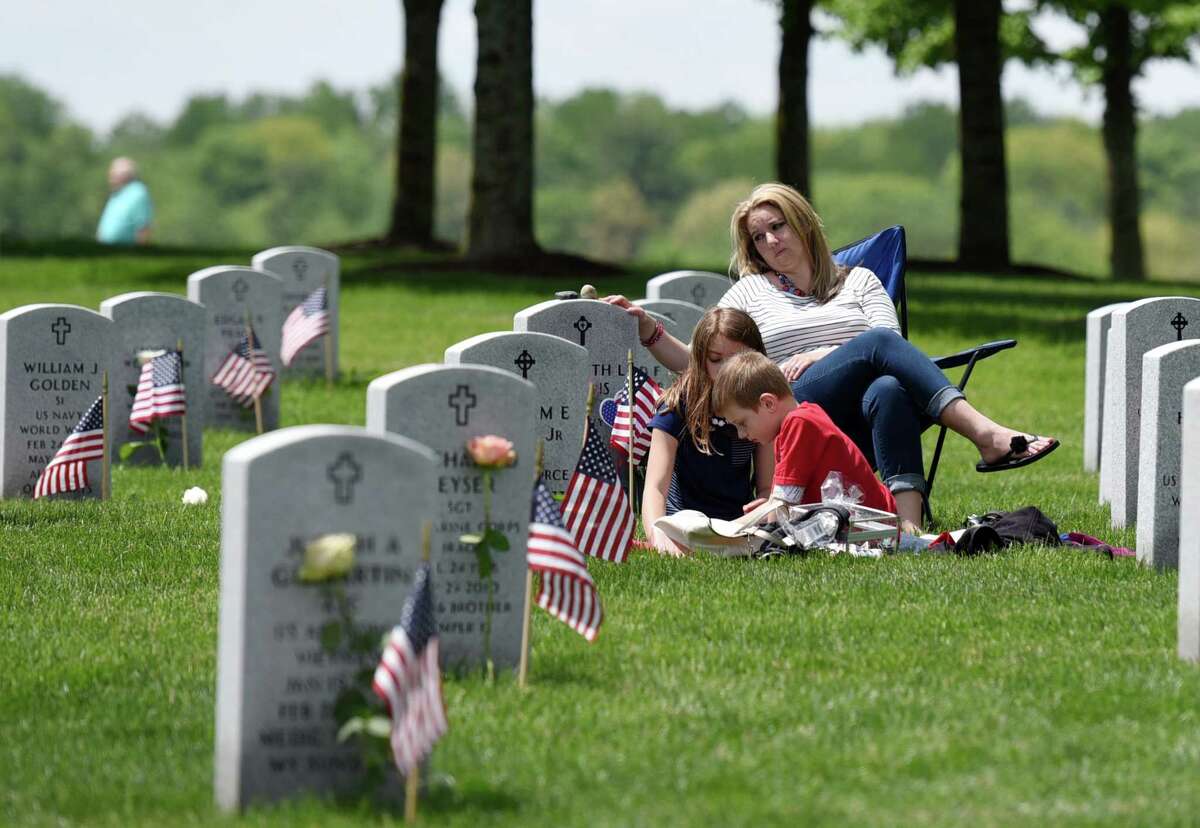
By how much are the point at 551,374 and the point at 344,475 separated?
3955 millimetres

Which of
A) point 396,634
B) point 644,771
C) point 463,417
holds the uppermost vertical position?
point 463,417

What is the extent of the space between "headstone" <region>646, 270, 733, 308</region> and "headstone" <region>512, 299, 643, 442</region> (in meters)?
2.74

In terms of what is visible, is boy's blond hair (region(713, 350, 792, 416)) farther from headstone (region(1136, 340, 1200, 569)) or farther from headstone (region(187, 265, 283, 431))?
headstone (region(187, 265, 283, 431))

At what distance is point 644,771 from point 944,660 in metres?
1.61

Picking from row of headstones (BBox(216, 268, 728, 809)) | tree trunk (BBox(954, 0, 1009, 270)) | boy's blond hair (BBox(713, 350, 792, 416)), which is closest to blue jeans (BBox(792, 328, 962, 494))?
boy's blond hair (BBox(713, 350, 792, 416))

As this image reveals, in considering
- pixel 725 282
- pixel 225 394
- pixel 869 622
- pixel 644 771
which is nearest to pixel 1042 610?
pixel 869 622

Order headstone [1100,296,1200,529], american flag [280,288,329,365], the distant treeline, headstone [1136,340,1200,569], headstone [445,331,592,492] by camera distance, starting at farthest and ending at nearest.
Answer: the distant treeline, american flag [280,288,329,365], headstone [1100,296,1200,529], headstone [445,331,592,492], headstone [1136,340,1200,569]

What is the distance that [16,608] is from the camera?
6910 mm

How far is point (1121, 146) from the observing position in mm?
30766

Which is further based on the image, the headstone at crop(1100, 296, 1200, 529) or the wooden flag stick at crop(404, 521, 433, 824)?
the headstone at crop(1100, 296, 1200, 529)

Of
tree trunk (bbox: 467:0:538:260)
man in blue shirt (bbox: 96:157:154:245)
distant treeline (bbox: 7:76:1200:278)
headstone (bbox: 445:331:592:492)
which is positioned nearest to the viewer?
headstone (bbox: 445:331:592:492)

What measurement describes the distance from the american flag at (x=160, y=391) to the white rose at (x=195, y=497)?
4.41ft

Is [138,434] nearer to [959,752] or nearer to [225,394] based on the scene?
[225,394]

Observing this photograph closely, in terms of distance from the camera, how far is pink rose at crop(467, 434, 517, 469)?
213 inches
